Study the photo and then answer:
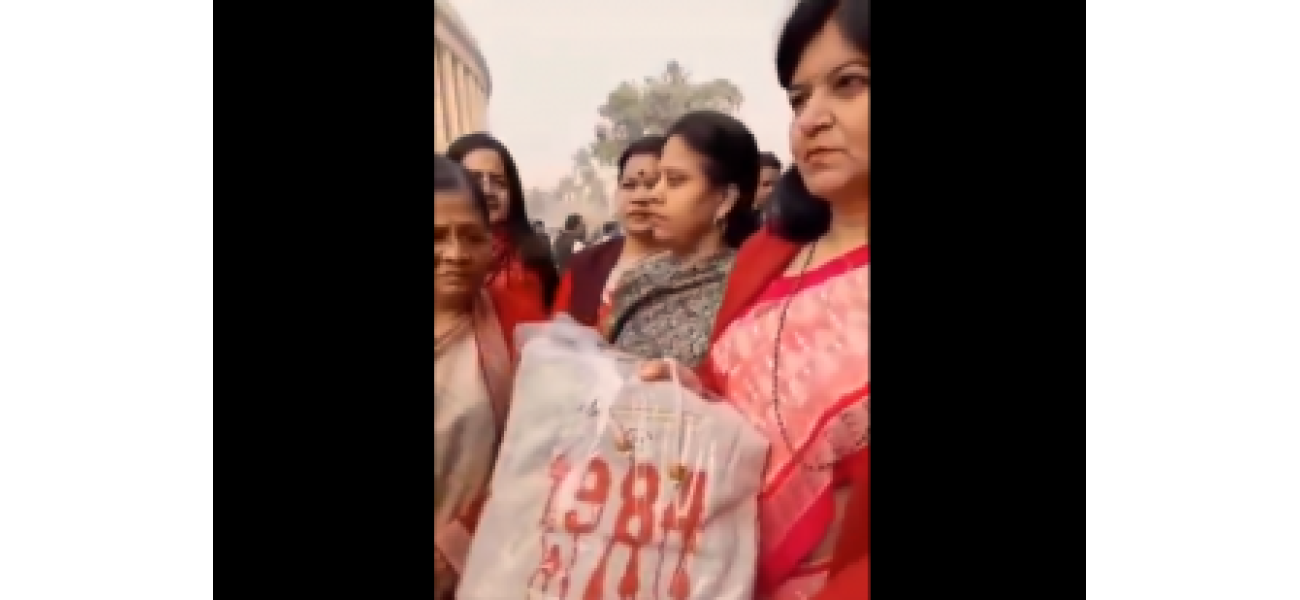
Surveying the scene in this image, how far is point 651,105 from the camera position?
1.41 meters

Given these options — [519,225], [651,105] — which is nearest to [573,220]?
[519,225]

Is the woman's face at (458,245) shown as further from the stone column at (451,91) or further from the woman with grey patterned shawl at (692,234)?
the woman with grey patterned shawl at (692,234)

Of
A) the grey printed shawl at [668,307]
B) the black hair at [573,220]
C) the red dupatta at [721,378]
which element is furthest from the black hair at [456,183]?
the red dupatta at [721,378]

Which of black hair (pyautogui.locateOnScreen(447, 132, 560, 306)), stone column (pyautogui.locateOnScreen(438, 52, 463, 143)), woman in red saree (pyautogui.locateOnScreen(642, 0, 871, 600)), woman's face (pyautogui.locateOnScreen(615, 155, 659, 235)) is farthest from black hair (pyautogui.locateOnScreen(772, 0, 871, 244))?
stone column (pyautogui.locateOnScreen(438, 52, 463, 143))

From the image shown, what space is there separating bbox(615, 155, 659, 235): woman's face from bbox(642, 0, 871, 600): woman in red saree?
0.16 m

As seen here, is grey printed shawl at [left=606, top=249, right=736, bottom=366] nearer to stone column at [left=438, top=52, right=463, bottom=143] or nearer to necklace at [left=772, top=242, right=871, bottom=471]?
necklace at [left=772, top=242, right=871, bottom=471]

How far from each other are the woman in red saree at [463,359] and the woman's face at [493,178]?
0.01 metres

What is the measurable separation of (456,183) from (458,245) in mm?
80

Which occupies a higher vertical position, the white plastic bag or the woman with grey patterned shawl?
the woman with grey patterned shawl

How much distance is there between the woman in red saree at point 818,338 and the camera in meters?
1.33

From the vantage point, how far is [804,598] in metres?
1.33

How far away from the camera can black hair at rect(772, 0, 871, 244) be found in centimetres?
135

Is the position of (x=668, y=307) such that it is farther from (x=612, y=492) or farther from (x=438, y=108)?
(x=438, y=108)
